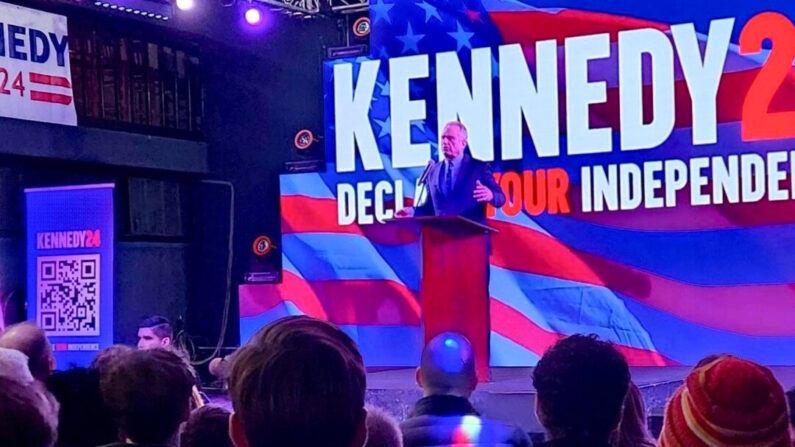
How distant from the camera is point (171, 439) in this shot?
5.70ft

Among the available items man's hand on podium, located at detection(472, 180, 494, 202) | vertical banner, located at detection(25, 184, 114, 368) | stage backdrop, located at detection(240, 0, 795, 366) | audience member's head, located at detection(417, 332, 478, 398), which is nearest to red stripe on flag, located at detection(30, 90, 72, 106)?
vertical banner, located at detection(25, 184, 114, 368)

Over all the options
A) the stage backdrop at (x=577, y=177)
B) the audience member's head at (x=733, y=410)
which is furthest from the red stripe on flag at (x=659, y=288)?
the audience member's head at (x=733, y=410)

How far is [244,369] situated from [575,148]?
5.47 metres

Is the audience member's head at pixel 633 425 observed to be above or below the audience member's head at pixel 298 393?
below

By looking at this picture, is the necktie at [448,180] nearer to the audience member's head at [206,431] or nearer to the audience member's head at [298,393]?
the audience member's head at [206,431]

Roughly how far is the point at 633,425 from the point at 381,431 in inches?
30.0

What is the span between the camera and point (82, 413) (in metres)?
1.93

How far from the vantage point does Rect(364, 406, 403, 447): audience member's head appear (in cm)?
156

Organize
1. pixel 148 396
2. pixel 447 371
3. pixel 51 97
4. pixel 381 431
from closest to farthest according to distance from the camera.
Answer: pixel 381 431
pixel 148 396
pixel 447 371
pixel 51 97

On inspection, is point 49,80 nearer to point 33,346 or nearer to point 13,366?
point 33,346

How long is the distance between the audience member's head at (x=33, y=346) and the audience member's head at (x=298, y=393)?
1.30 metres

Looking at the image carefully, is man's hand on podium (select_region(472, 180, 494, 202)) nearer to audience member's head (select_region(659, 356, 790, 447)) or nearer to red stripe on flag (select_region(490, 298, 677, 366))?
red stripe on flag (select_region(490, 298, 677, 366))

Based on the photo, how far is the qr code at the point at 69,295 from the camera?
647cm

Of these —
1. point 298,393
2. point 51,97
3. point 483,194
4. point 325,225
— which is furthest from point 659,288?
point 298,393
